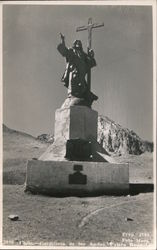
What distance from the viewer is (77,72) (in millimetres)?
9289

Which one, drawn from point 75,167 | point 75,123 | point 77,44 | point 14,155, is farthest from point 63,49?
point 75,167

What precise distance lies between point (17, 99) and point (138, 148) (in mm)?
5255

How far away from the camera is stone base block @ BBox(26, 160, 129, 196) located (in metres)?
7.84

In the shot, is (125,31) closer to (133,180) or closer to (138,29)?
(138,29)

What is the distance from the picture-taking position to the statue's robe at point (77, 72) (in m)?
9.25

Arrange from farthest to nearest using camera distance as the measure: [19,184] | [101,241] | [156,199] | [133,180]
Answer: [133,180], [19,184], [156,199], [101,241]

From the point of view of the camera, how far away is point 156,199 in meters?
7.42

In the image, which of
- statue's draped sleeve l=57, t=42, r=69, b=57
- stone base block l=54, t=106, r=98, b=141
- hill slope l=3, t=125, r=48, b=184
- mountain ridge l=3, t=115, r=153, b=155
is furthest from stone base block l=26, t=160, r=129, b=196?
mountain ridge l=3, t=115, r=153, b=155

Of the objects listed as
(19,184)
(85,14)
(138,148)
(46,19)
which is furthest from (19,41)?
(138,148)

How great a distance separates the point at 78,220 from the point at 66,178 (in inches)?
46.1

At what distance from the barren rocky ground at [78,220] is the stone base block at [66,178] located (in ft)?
0.64

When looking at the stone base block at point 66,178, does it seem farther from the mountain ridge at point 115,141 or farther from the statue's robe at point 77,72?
the mountain ridge at point 115,141

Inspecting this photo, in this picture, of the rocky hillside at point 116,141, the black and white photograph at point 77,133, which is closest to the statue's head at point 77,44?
the black and white photograph at point 77,133

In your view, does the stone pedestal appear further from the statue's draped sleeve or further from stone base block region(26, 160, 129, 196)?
the statue's draped sleeve
